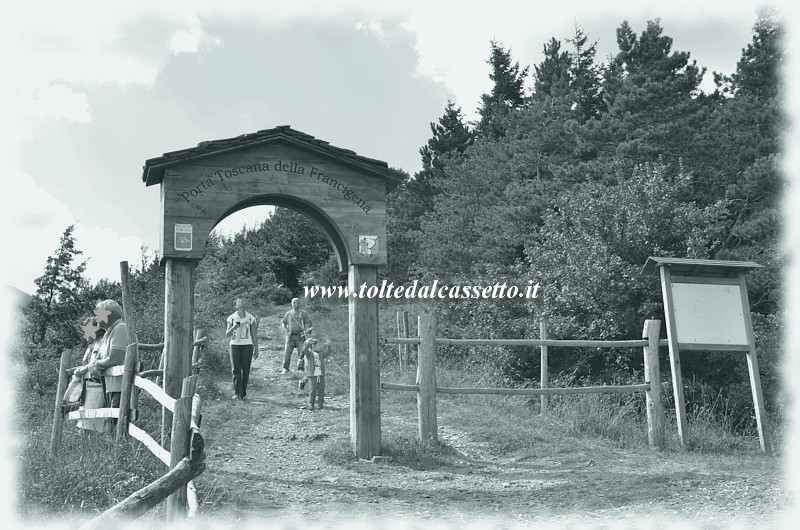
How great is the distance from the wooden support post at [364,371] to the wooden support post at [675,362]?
4106mm

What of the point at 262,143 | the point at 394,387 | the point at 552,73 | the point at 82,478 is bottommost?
the point at 82,478

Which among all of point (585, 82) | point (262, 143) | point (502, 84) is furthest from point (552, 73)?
point (262, 143)

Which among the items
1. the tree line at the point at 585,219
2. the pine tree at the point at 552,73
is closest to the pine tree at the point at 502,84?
the tree line at the point at 585,219

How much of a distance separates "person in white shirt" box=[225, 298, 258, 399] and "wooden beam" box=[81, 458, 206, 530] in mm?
8893

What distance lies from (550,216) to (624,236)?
83.8 inches

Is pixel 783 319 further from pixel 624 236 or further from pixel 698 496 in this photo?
pixel 698 496

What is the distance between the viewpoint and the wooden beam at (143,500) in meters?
3.34

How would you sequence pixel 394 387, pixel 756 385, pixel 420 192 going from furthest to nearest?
pixel 420 192
pixel 756 385
pixel 394 387

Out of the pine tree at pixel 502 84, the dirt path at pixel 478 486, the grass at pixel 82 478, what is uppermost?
the pine tree at pixel 502 84

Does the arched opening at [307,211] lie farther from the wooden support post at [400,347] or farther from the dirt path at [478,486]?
the wooden support post at [400,347]

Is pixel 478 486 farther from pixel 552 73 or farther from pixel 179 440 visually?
pixel 552 73

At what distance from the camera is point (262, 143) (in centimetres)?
834

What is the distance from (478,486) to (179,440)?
371 cm

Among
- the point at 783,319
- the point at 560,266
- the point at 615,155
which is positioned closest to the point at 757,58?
the point at 615,155
